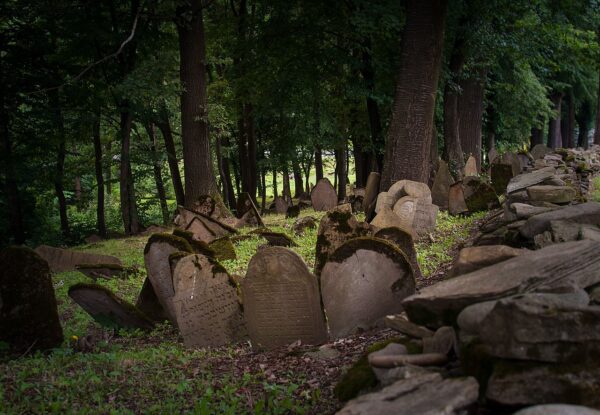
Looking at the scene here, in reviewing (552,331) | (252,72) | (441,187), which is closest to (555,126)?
(252,72)

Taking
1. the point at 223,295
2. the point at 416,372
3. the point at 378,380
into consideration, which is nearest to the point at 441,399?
the point at 416,372

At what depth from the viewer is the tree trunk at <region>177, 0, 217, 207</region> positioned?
1561 cm

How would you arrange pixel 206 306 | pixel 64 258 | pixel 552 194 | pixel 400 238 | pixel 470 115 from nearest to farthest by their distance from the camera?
pixel 206 306 < pixel 400 238 < pixel 552 194 < pixel 64 258 < pixel 470 115

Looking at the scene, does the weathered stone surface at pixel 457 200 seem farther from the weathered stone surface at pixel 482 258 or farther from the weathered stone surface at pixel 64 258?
the weathered stone surface at pixel 482 258

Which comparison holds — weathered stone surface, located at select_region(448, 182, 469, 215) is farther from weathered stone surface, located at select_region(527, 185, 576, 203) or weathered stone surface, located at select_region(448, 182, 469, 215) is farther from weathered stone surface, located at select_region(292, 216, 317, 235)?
weathered stone surface, located at select_region(527, 185, 576, 203)

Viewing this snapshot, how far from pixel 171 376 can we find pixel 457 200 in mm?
8610

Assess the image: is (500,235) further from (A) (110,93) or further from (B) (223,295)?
(A) (110,93)

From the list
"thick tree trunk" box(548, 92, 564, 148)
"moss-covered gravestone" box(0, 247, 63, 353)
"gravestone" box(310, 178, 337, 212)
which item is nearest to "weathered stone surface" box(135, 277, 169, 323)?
"moss-covered gravestone" box(0, 247, 63, 353)

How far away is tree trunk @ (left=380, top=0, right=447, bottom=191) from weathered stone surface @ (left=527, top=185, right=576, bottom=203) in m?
3.81

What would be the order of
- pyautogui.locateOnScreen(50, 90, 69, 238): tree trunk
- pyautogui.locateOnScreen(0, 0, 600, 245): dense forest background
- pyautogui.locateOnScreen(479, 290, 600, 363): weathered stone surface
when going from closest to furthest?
pyautogui.locateOnScreen(479, 290, 600, 363): weathered stone surface < pyautogui.locateOnScreen(0, 0, 600, 245): dense forest background < pyautogui.locateOnScreen(50, 90, 69, 238): tree trunk

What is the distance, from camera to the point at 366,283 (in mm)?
6199

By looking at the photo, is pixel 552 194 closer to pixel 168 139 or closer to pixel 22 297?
pixel 22 297

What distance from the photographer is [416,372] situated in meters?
3.19

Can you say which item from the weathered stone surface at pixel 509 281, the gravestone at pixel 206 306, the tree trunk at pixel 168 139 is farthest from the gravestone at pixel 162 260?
the tree trunk at pixel 168 139
